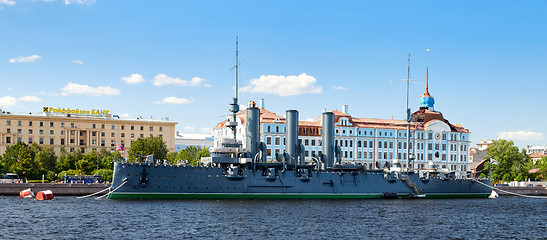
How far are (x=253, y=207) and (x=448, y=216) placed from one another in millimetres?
18230

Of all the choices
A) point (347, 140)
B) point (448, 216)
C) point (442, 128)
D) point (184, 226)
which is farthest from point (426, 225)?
point (442, 128)

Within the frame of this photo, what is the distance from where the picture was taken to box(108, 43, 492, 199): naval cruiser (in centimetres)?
6334

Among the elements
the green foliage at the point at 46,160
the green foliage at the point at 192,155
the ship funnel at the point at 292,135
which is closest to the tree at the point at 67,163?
the green foliage at the point at 46,160

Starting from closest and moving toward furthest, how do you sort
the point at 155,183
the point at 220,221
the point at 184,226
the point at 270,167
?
the point at 184,226
the point at 220,221
the point at 155,183
the point at 270,167

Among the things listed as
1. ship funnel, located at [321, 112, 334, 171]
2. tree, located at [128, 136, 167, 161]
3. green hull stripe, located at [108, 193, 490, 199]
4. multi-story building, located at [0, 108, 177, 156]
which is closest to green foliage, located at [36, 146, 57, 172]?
tree, located at [128, 136, 167, 161]

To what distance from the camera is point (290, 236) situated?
3994cm

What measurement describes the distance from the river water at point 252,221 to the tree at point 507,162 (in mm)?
69666

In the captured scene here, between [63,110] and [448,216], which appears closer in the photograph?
[448,216]

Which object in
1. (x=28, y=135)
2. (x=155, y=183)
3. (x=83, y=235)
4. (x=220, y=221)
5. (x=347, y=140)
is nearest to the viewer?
(x=83, y=235)

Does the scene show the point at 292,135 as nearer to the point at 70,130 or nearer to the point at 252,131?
the point at 252,131

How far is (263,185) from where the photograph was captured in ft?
228

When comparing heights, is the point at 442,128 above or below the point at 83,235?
above

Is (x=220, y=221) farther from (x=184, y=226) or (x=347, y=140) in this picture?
(x=347, y=140)

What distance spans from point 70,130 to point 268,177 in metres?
69.6
